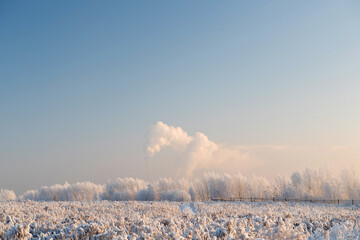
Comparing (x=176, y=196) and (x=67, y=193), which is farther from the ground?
(x=67, y=193)

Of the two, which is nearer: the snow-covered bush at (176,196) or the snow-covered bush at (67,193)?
the snow-covered bush at (176,196)

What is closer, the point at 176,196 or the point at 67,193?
the point at 176,196

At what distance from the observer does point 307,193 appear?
64625 millimetres

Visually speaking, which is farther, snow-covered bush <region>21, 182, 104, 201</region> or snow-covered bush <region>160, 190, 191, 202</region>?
snow-covered bush <region>21, 182, 104, 201</region>

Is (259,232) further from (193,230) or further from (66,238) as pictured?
(66,238)

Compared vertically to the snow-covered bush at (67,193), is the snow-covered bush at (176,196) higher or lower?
lower

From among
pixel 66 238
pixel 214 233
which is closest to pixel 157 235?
pixel 214 233

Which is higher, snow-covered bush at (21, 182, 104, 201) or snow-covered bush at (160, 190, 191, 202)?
snow-covered bush at (21, 182, 104, 201)

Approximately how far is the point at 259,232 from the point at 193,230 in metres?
2.58

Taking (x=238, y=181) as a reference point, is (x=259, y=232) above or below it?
below

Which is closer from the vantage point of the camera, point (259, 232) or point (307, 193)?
point (259, 232)

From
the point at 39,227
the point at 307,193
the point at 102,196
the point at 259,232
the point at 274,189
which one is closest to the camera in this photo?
the point at 259,232

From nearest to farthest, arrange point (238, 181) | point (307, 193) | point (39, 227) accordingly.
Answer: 1. point (39, 227)
2. point (307, 193)
3. point (238, 181)

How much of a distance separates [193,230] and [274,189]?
2602 inches
